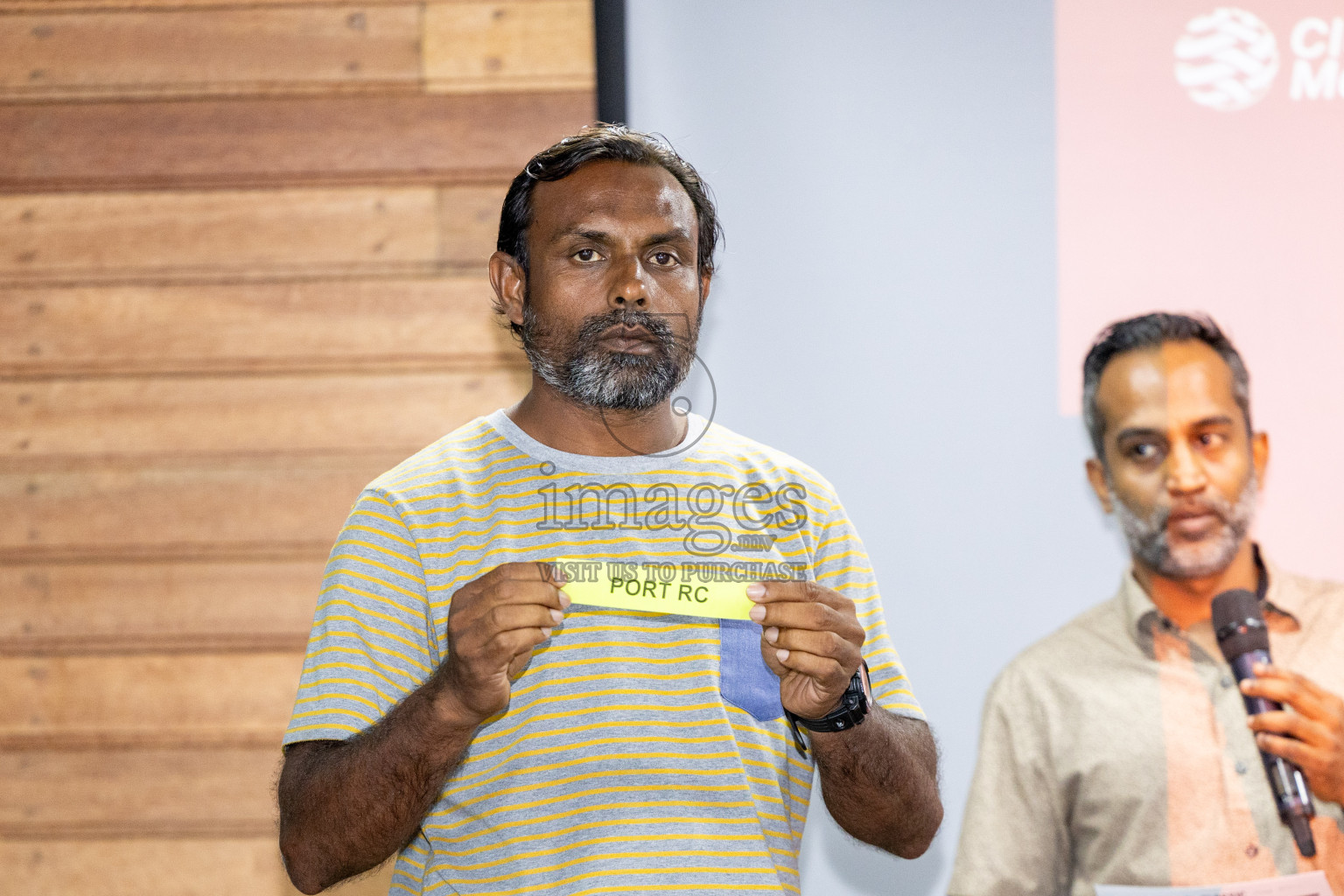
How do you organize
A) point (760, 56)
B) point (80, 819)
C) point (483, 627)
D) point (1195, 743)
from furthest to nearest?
point (80, 819) → point (760, 56) → point (1195, 743) → point (483, 627)

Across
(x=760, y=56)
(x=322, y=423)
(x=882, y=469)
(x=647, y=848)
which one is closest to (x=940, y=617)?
(x=882, y=469)

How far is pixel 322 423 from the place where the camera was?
2.23 metres

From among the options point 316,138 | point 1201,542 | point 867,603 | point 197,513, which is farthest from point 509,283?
point 1201,542

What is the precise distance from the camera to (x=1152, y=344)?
6.36 ft

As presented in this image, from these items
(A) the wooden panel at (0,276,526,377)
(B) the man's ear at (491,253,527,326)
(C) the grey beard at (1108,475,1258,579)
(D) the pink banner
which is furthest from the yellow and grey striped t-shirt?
(D) the pink banner

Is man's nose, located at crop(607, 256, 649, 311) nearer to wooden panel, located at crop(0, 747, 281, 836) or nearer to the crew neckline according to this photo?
the crew neckline

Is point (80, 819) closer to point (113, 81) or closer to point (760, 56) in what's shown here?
point (113, 81)

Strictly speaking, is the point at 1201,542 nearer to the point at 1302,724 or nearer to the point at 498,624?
the point at 1302,724

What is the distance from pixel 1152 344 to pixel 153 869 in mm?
1968

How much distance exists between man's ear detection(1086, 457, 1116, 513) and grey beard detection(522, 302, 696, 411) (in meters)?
0.79

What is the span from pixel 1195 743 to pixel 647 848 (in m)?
0.92

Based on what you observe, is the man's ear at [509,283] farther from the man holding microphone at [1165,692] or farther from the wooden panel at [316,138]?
the man holding microphone at [1165,692]

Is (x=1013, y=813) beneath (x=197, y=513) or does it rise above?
beneath

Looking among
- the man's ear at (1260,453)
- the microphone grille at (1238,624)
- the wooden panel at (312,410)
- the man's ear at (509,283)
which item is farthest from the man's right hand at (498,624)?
the man's ear at (1260,453)
